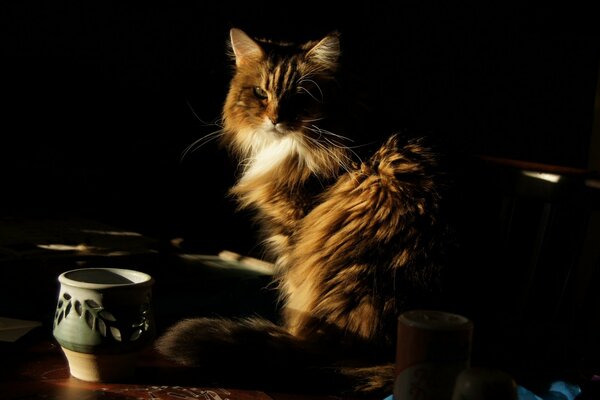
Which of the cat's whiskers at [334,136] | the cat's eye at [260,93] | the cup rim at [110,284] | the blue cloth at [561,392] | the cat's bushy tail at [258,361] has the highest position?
the cat's eye at [260,93]

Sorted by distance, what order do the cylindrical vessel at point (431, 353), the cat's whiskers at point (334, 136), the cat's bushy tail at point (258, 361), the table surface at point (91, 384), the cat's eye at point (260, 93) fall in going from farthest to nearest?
1. the cat's eye at point (260, 93)
2. the cat's whiskers at point (334, 136)
3. the cat's bushy tail at point (258, 361)
4. the table surface at point (91, 384)
5. the cylindrical vessel at point (431, 353)

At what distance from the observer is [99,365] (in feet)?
2.68

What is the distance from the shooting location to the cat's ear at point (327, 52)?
159cm

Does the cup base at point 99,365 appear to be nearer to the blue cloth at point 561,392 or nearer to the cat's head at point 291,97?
the blue cloth at point 561,392

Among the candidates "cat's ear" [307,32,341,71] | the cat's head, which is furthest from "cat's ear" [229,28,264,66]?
"cat's ear" [307,32,341,71]

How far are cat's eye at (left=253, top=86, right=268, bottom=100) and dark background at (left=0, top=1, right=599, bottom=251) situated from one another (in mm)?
1071

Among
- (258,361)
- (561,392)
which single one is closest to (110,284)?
(258,361)

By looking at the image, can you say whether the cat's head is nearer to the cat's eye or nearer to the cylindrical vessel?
the cat's eye

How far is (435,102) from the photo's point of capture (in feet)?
10.3

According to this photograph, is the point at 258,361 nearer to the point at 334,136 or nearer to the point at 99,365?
the point at 99,365

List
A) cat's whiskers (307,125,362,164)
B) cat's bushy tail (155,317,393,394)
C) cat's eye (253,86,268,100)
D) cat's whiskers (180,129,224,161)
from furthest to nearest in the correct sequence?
cat's whiskers (180,129,224,161), cat's eye (253,86,268,100), cat's whiskers (307,125,362,164), cat's bushy tail (155,317,393,394)

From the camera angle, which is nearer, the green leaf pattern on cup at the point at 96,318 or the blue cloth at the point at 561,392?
the green leaf pattern on cup at the point at 96,318

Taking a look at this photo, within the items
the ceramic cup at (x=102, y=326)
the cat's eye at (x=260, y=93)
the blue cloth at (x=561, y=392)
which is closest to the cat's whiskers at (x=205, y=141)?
the cat's eye at (x=260, y=93)

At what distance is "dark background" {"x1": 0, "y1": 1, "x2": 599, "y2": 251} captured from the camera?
268 centimetres
